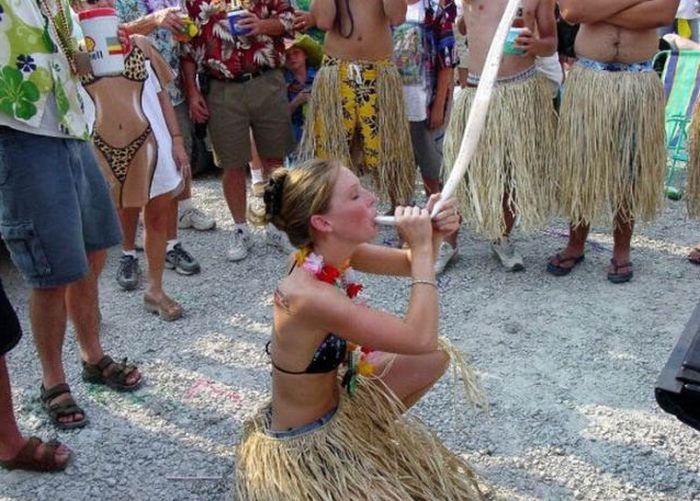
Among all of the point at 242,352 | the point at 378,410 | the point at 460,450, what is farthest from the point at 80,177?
the point at 460,450

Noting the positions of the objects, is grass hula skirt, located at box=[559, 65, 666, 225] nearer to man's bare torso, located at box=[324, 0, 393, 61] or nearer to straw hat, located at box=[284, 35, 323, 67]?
man's bare torso, located at box=[324, 0, 393, 61]

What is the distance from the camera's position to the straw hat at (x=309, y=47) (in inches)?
190

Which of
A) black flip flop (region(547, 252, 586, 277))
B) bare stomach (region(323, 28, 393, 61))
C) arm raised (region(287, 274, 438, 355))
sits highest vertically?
bare stomach (region(323, 28, 393, 61))

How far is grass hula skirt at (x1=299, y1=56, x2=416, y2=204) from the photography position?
416cm

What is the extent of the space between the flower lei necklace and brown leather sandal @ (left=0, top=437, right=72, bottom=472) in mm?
1039

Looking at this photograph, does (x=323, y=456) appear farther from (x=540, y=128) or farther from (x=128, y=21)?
(x=128, y=21)

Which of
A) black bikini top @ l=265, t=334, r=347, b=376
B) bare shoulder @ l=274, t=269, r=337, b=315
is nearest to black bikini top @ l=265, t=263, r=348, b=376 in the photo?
black bikini top @ l=265, t=334, r=347, b=376

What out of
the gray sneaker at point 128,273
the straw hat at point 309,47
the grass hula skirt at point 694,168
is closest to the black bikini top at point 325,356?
the gray sneaker at point 128,273

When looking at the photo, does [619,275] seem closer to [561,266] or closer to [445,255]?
[561,266]

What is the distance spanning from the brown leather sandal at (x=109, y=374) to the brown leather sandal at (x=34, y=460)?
0.48 metres

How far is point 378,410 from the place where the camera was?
2.27 m

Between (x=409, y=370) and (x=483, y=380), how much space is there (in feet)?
2.61

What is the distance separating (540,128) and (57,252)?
234 centimetres

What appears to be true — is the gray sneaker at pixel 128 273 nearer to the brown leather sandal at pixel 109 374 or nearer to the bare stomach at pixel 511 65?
the brown leather sandal at pixel 109 374
